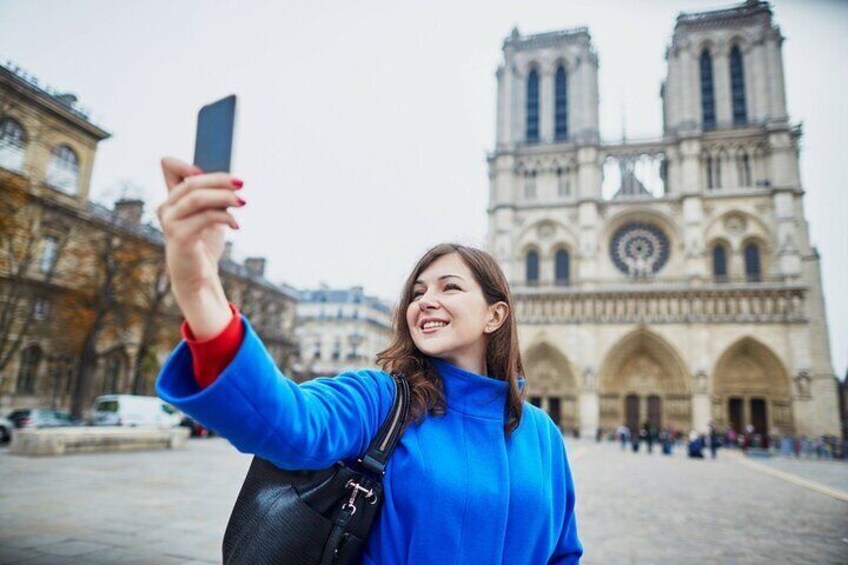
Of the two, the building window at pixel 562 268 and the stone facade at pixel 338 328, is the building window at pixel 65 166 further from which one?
the building window at pixel 562 268

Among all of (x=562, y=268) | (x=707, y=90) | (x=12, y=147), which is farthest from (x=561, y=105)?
(x=12, y=147)

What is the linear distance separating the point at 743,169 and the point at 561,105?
12.8 metres

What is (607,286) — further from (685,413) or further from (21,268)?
(21,268)

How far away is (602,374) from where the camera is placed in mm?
34438

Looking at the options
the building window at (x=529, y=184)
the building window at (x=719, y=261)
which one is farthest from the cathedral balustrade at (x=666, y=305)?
the building window at (x=529, y=184)

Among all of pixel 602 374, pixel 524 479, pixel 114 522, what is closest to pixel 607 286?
pixel 602 374

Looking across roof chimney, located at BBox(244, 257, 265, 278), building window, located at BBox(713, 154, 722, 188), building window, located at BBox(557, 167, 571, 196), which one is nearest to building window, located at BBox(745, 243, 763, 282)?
building window, located at BBox(713, 154, 722, 188)

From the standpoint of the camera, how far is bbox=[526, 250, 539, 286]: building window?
37.8 m

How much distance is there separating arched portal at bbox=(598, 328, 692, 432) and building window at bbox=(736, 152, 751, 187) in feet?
38.8

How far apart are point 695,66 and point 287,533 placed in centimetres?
4302

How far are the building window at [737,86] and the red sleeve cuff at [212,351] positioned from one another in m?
43.2

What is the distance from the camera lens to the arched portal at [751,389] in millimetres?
31859

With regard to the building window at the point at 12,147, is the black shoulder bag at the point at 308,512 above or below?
below

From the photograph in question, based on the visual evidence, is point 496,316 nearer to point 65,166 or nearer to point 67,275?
point 67,275
